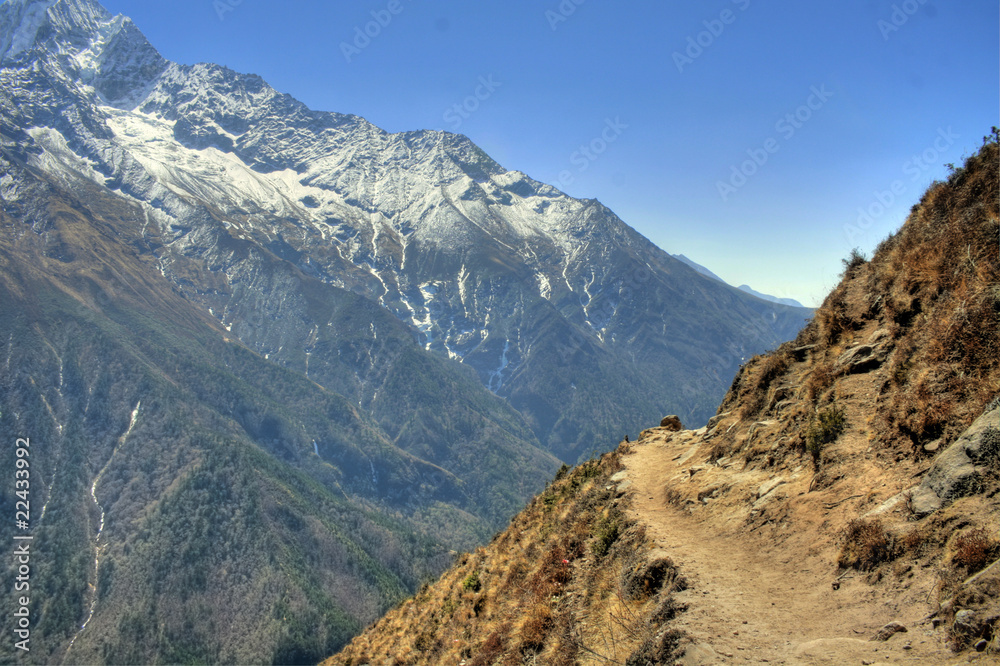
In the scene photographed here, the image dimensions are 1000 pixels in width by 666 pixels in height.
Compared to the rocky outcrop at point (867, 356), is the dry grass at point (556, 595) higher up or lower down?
lower down

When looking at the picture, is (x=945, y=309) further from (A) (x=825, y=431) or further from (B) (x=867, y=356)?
(A) (x=825, y=431)

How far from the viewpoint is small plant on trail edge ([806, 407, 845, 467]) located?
1380cm

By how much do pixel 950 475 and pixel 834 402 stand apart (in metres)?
5.28

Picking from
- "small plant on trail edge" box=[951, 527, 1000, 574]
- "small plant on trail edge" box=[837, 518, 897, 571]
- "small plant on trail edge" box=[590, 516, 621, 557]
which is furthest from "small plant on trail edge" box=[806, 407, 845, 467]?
"small plant on trail edge" box=[590, 516, 621, 557]

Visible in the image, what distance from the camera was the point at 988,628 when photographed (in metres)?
7.19

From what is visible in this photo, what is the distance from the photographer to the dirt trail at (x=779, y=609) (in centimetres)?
840

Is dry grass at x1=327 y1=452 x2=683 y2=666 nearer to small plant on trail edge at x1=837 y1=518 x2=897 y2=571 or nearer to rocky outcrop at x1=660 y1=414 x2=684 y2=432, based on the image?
small plant on trail edge at x1=837 y1=518 x2=897 y2=571

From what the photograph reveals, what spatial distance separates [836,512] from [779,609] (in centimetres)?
264

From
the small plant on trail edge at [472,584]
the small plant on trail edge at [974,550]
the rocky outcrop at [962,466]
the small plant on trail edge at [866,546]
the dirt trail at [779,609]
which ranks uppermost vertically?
the rocky outcrop at [962,466]

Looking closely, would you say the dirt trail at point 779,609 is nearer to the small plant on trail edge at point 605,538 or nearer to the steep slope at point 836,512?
the steep slope at point 836,512

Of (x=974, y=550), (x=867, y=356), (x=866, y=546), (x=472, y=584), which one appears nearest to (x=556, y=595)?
(x=472, y=584)

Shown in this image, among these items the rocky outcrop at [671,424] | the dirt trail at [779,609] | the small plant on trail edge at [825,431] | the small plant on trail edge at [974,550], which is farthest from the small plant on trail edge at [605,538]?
the rocky outcrop at [671,424]

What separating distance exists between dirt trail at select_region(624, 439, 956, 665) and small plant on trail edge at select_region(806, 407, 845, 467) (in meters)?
2.73

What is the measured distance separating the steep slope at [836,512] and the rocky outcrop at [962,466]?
3cm
